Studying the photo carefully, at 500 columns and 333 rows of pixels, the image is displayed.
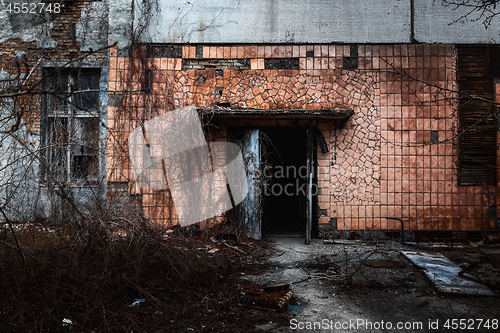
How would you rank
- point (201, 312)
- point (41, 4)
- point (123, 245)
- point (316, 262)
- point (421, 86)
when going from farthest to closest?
point (41, 4), point (421, 86), point (316, 262), point (123, 245), point (201, 312)

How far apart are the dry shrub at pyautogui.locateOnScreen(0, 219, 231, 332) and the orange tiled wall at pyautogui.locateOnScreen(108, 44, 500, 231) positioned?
8.00 ft

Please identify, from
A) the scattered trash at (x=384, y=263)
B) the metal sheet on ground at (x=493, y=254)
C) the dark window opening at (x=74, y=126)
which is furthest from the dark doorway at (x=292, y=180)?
the metal sheet on ground at (x=493, y=254)

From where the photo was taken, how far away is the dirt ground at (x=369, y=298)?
2787 millimetres

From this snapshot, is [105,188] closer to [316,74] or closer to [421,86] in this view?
[316,74]

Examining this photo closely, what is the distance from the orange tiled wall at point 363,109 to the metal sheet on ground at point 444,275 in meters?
1.35

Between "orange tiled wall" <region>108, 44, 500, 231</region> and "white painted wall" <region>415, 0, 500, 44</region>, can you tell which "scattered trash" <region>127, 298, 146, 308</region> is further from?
"white painted wall" <region>415, 0, 500, 44</region>

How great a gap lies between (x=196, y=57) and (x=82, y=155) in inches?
117

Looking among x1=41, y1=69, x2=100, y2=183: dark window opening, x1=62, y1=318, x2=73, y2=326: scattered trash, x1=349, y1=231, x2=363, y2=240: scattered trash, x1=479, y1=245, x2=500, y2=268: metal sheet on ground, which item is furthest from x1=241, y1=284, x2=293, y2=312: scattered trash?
x1=41, y1=69, x2=100, y2=183: dark window opening

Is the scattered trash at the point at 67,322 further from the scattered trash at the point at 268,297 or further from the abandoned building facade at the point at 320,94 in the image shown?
the abandoned building facade at the point at 320,94

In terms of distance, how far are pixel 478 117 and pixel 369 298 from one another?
179 inches

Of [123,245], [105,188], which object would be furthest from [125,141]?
[123,245]

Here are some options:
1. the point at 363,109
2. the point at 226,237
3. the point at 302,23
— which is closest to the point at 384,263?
the point at 226,237

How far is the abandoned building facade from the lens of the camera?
5922mm

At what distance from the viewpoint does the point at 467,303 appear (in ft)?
10.5
